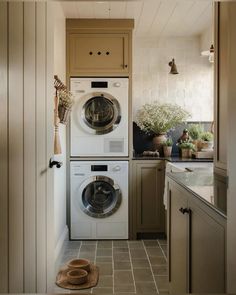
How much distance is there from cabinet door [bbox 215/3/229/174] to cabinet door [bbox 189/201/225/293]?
1.70ft

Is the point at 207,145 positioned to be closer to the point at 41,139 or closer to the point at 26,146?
the point at 41,139

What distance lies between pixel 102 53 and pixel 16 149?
2649mm

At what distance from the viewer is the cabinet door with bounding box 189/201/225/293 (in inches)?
51.9

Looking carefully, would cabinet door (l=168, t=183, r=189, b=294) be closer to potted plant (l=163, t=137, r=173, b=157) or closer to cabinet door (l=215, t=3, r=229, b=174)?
cabinet door (l=215, t=3, r=229, b=174)

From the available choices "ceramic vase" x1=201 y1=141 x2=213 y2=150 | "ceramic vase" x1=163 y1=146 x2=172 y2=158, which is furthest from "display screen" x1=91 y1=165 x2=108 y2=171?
"ceramic vase" x1=201 y1=141 x2=213 y2=150

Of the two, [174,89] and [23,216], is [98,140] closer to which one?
[174,89]

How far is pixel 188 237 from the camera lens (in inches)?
71.6

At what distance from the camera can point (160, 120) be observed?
430cm

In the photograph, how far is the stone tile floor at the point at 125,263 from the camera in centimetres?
271

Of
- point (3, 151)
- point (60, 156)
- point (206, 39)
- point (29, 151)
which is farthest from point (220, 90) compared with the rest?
point (206, 39)

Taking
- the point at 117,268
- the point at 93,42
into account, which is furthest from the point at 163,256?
the point at 93,42

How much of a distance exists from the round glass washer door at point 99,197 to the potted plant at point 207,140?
46.2 inches

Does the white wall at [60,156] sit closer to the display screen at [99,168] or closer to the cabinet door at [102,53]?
the cabinet door at [102,53]

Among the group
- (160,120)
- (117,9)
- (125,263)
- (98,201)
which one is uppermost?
(117,9)
